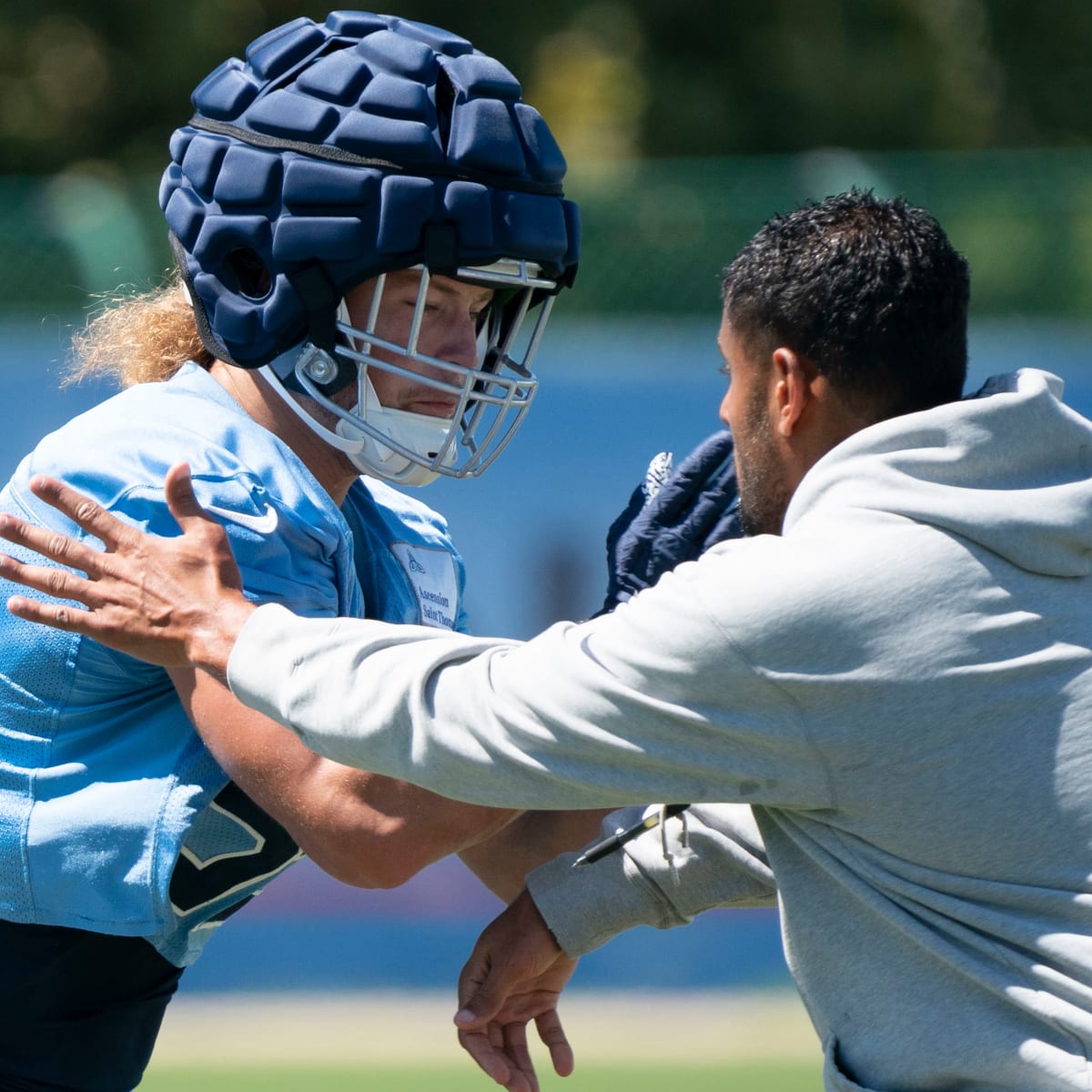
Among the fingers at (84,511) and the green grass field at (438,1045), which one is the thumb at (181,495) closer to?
the fingers at (84,511)

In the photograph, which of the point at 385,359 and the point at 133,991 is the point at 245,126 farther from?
the point at 133,991

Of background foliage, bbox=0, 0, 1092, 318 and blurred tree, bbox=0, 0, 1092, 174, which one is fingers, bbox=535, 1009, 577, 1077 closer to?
background foliage, bbox=0, 0, 1092, 318

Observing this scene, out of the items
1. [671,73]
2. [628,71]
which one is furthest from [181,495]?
[671,73]

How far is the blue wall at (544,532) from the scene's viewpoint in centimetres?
725

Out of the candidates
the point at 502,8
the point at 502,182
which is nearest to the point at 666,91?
the point at 502,8

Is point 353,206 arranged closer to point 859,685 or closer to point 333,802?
point 333,802

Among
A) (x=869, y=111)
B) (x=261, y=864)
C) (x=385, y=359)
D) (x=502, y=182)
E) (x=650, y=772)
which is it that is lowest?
(x=869, y=111)

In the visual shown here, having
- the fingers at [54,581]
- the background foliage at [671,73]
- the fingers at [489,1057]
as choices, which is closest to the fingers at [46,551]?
the fingers at [54,581]

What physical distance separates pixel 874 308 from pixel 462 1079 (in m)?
4.60

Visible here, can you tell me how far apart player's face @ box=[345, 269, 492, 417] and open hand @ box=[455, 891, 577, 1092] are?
2.81 ft

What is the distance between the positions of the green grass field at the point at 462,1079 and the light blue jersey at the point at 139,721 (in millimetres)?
3586

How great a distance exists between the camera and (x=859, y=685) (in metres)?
2.09

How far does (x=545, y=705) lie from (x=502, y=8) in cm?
1159

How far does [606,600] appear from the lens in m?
3.10
